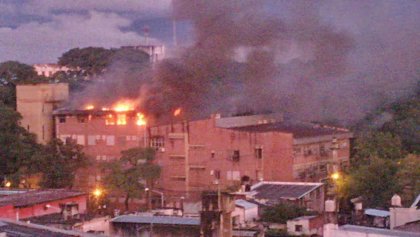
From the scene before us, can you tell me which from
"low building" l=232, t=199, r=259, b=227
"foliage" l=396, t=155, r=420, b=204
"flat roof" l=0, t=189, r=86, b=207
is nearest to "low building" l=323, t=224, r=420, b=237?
"low building" l=232, t=199, r=259, b=227

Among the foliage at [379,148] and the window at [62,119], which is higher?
the window at [62,119]

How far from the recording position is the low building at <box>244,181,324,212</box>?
10.7 metres

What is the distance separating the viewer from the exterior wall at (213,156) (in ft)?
44.4

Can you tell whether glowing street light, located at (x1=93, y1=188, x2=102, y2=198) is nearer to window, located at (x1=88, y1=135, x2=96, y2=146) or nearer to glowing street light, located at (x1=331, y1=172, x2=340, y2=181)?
window, located at (x1=88, y1=135, x2=96, y2=146)

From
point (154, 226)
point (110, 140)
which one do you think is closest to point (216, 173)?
point (110, 140)

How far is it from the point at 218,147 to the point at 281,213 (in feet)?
15.4

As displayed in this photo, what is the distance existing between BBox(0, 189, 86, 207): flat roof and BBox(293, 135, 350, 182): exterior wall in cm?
470

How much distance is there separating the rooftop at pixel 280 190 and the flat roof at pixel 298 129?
7.00ft

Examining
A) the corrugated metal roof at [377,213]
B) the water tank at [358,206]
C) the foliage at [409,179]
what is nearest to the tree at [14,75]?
the foliage at [409,179]

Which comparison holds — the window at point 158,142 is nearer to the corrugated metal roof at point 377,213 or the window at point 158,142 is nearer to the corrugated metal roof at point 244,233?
the corrugated metal roof at point 377,213

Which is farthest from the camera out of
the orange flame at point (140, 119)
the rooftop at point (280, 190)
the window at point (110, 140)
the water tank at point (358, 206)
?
the window at point (110, 140)

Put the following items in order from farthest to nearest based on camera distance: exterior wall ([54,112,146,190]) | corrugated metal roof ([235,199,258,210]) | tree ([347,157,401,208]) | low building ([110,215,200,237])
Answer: exterior wall ([54,112,146,190]) < tree ([347,157,401,208]) < corrugated metal roof ([235,199,258,210]) < low building ([110,215,200,237])

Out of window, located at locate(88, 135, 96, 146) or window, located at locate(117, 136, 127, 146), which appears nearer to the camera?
window, located at locate(117, 136, 127, 146)

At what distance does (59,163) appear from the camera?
533 inches
